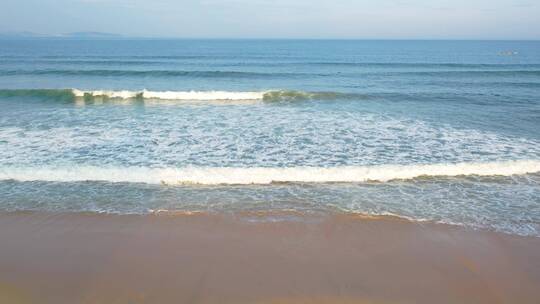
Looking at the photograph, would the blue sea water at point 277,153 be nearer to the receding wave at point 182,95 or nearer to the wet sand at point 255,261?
the receding wave at point 182,95

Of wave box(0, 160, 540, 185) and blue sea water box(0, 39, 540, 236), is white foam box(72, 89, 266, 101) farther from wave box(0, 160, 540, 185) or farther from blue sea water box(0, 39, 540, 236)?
wave box(0, 160, 540, 185)

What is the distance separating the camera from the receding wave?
744 inches

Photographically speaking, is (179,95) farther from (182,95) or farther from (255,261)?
(255,261)

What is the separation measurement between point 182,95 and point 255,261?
15.3 metres

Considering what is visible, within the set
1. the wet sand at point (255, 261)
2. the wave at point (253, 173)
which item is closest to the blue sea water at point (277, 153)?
the wave at point (253, 173)

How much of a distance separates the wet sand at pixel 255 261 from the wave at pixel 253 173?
1.70 metres

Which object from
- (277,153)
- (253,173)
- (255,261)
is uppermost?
(277,153)

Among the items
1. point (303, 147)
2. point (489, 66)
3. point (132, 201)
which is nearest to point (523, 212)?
point (303, 147)

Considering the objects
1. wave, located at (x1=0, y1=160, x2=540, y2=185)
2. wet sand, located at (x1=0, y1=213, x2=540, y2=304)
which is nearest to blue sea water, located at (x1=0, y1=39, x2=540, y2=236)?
wave, located at (x1=0, y1=160, x2=540, y2=185)

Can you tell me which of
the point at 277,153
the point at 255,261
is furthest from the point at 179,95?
the point at 255,261

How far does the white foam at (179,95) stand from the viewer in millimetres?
19078

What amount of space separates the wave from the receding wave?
34.4 feet

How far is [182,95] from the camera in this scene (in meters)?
19.4

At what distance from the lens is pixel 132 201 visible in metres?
7.11
